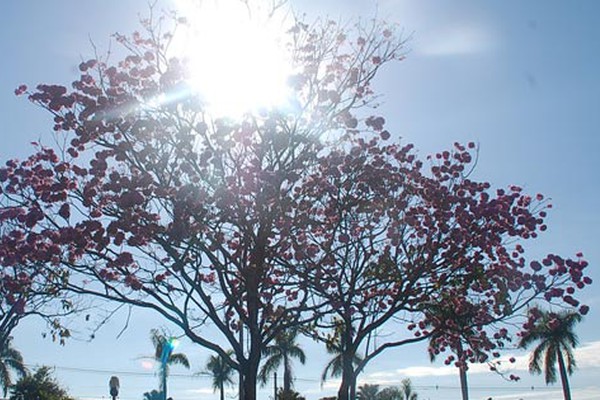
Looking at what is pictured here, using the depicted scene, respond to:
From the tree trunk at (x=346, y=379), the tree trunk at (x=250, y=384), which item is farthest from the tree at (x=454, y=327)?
the tree trunk at (x=250, y=384)

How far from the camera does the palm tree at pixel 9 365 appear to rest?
38344mm

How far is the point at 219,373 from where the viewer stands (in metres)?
49.1

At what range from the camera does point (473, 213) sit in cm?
1639

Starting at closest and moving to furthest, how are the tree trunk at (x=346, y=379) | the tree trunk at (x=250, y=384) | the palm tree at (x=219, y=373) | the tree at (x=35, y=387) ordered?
the tree trunk at (x=250, y=384) < the tree trunk at (x=346, y=379) < the tree at (x=35, y=387) < the palm tree at (x=219, y=373)

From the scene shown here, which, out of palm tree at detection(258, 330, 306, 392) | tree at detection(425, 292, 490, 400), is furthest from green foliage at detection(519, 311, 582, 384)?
tree at detection(425, 292, 490, 400)

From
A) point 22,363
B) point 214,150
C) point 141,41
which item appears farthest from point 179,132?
point 22,363

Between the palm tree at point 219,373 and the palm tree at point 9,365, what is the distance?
1297 cm

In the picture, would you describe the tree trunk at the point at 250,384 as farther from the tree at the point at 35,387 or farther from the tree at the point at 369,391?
the tree at the point at 369,391

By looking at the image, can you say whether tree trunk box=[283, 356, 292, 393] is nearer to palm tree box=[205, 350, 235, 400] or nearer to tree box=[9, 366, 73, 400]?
palm tree box=[205, 350, 235, 400]

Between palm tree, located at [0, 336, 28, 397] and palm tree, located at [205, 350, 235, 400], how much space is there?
12971 mm

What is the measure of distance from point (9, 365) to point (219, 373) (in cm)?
1405

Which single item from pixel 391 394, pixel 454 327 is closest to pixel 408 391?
pixel 391 394

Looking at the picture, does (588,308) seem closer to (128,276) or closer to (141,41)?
(128,276)

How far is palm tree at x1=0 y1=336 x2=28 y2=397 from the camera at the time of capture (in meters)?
38.3
